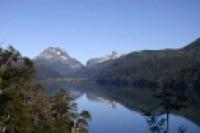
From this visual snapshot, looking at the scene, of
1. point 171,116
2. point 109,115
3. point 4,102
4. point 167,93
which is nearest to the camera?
point 167,93

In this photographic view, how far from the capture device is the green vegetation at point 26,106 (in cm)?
5388

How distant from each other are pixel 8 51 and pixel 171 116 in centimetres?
9975

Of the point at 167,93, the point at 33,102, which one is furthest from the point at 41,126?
the point at 167,93

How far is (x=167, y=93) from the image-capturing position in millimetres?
42594

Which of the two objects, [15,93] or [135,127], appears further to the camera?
[135,127]

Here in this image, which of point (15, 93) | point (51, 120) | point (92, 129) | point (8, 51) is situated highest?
point (8, 51)

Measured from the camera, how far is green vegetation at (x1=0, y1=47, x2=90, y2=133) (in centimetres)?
5388

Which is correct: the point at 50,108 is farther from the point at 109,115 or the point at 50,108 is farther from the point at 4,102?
the point at 109,115

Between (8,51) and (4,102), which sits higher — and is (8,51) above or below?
above

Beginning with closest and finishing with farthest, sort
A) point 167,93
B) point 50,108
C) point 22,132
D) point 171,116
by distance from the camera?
1. point 167,93
2. point 22,132
3. point 50,108
4. point 171,116

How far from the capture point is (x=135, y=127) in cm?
12556

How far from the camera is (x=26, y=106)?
5650cm

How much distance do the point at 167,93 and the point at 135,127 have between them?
84.6m

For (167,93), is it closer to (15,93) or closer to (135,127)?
(15,93)
